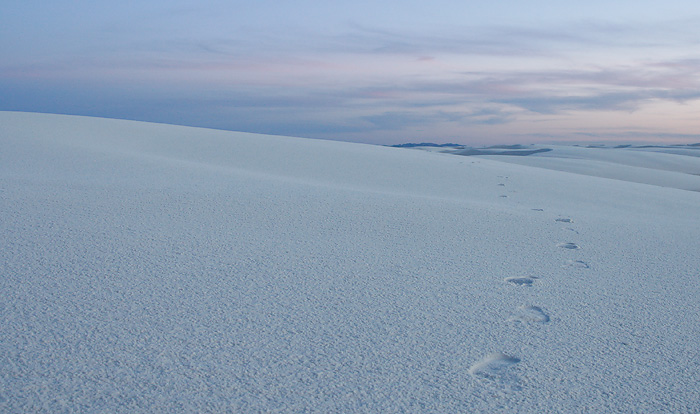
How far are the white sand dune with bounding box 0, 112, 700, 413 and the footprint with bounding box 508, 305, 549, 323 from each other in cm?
1

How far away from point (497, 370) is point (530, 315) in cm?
41

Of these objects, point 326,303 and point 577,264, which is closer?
point 326,303

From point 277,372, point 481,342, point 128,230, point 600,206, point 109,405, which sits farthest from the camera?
point 600,206

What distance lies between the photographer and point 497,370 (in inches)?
49.8

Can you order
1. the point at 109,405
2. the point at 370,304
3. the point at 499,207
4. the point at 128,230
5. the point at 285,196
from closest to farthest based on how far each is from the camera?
the point at 109,405, the point at 370,304, the point at 128,230, the point at 285,196, the point at 499,207

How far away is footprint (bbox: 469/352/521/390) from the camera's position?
1.22 metres

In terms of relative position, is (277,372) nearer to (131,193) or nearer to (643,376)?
(643,376)

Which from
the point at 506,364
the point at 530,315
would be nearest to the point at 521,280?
the point at 530,315

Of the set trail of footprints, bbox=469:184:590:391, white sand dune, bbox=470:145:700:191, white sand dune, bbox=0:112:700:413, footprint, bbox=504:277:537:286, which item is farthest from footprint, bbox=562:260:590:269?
white sand dune, bbox=470:145:700:191

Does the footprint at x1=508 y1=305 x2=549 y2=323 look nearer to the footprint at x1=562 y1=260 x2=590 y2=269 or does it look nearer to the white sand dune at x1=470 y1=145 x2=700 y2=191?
the footprint at x1=562 y1=260 x2=590 y2=269

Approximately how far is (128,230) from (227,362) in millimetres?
1291

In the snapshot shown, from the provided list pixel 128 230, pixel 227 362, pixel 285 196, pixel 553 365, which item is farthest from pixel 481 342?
pixel 285 196

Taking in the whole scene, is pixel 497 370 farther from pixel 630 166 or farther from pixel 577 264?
pixel 630 166

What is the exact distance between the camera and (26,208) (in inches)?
98.8
